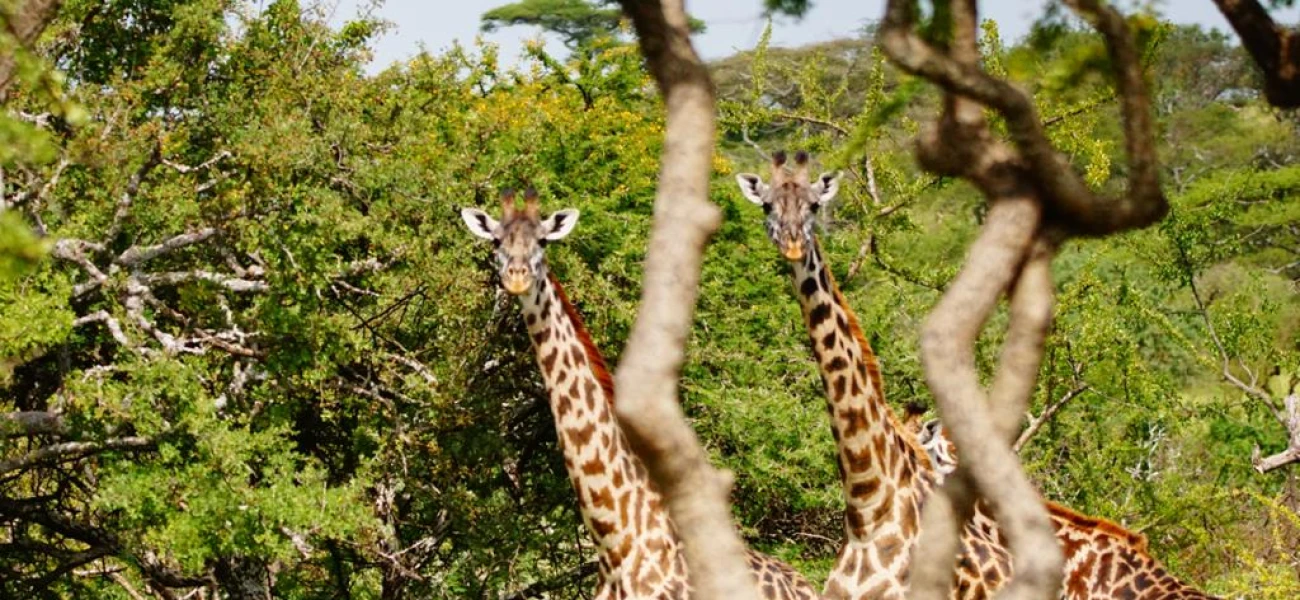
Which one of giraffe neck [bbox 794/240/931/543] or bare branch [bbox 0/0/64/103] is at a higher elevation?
bare branch [bbox 0/0/64/103]

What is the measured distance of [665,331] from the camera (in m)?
4.07

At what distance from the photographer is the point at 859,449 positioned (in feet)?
27.2

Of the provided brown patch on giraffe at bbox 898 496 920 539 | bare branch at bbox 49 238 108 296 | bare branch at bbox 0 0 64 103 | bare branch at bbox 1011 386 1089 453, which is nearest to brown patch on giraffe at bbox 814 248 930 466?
brown patch on giraffe at bbox 898 496 920 539

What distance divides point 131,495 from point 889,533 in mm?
4879

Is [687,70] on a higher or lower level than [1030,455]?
higher

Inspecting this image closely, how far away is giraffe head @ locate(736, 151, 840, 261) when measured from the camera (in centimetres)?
837

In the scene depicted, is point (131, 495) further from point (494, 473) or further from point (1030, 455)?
point (1030, 455)

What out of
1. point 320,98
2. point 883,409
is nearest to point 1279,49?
point 883,409

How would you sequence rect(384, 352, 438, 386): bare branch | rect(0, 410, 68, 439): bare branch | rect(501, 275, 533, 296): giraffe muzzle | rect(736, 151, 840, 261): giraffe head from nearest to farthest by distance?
rect(736, 151, 840, 261): giraffe head, rect(501, 275, 533, 296): giraffe muzzle, rect(0, 410, 68, 439): bare branch, rect(384, 352, 438, 386): bare branch

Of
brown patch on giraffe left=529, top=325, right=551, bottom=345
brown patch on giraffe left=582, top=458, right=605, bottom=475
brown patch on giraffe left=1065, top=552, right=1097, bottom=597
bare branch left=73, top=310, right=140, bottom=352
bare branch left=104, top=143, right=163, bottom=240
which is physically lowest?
bare branch left=73, top=310, right=140, bottom=352

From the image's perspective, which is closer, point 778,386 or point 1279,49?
point 1279,49

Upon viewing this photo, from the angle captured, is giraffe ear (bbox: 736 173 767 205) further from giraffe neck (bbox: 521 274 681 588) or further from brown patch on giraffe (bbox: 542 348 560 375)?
brown patch on giraffe (bbox: 542 348 560 375)

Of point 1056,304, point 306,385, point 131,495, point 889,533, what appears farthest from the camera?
point 1056,304

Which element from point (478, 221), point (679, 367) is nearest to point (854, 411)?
point (478, 221)
